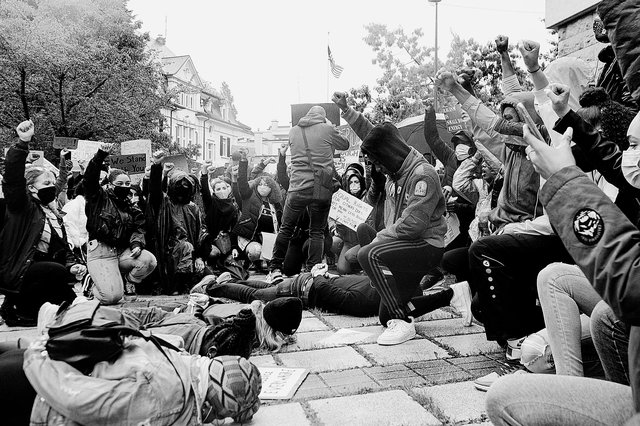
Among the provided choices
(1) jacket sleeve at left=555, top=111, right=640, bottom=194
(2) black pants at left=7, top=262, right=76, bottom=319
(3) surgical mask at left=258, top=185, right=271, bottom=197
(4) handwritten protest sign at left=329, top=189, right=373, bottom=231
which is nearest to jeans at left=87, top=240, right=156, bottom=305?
(2) black pants at left=7, top=262, right=76, bottom=319

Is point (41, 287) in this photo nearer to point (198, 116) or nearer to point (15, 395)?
point (15, 395)

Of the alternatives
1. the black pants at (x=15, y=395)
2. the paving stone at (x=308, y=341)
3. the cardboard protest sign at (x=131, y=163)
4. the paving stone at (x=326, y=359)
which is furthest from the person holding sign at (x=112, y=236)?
the black pants at (x=15, y=395)

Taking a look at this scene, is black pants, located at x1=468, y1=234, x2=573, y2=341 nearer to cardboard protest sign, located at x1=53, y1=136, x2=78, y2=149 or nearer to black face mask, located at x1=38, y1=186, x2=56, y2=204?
black face mask, located at x1=38, y1=186, x2=56, y2=204

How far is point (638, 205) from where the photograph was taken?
2619 millimetres

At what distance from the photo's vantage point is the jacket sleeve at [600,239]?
1.50 m

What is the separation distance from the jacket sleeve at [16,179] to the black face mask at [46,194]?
0.85ft

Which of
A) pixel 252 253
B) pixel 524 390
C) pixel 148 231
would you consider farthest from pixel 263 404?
pixel 252 253

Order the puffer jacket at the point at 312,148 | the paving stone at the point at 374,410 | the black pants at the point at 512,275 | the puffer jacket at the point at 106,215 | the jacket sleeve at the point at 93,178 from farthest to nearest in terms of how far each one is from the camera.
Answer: the puffer jacket at the point at 312,148 < the puffer jacket at the point at 106,215 < the jacket sleeve at the point at 93,178 < the black pants at the point at 512,275 < the paving stone at the point at 374,410

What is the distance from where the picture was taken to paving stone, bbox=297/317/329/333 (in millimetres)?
5355

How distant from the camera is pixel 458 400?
10.8ft

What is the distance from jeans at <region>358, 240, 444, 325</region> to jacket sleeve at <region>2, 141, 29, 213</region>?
3478 mm

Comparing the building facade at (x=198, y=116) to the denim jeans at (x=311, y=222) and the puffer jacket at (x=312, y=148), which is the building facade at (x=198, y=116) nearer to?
the puffer jacket at (x=312, y=148)

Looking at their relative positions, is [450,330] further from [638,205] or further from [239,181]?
[239,181]

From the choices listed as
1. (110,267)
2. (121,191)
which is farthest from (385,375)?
(121,191)
